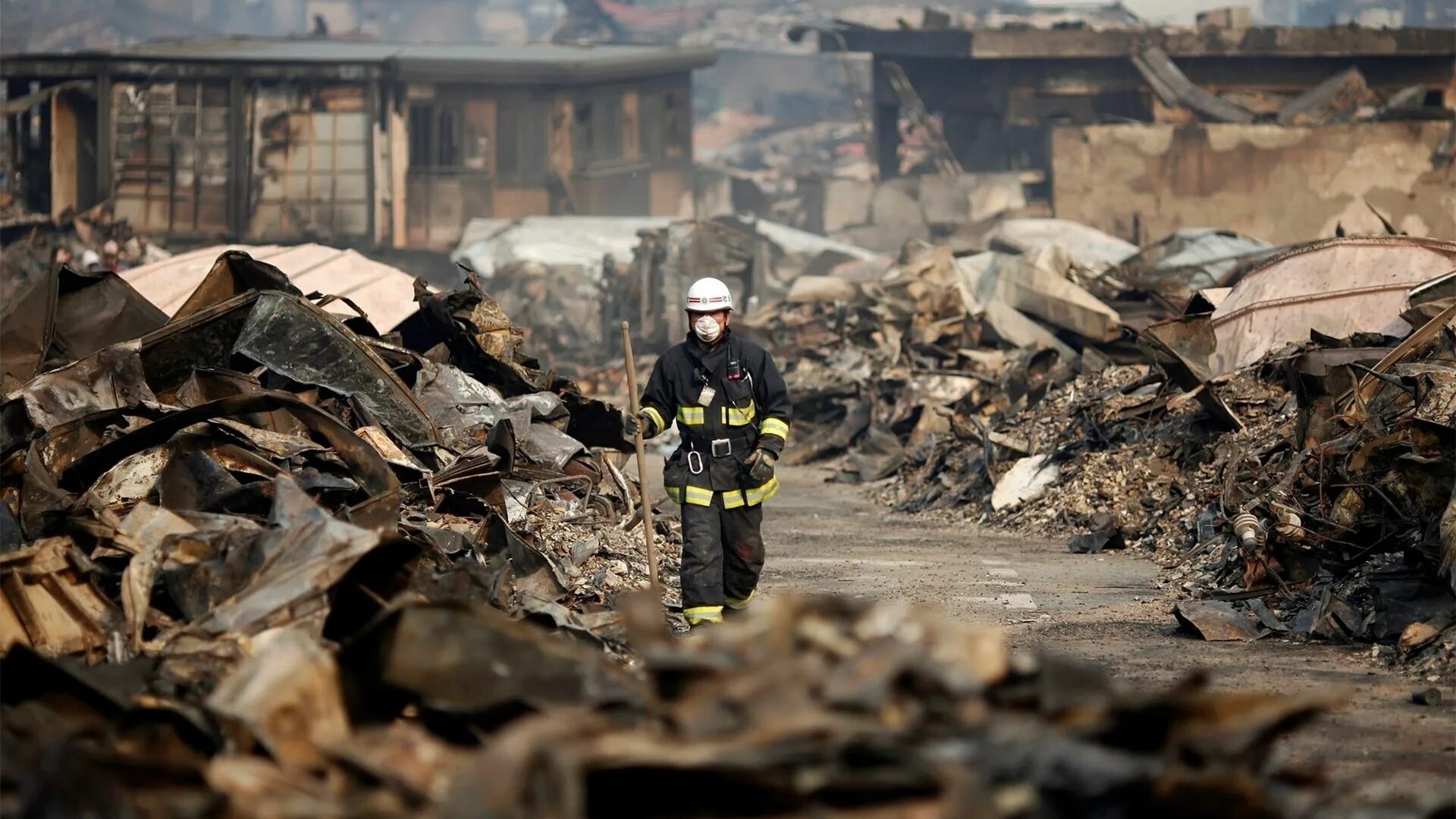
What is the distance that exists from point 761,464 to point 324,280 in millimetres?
5578

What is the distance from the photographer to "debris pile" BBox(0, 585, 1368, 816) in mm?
3357

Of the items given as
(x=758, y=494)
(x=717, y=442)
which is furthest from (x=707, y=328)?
(x=758, y=494)

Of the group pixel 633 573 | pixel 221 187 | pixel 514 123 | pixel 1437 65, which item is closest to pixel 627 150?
pixel 514 123

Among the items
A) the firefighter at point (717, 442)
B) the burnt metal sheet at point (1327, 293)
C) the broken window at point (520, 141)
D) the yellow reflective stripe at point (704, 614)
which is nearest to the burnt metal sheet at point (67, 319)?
the firefighter at point (717, 442)

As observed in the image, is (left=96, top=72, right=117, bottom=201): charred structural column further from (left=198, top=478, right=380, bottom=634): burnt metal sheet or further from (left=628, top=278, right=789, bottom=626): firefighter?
(left=198, top=478, right=380, bottom=634): burnt metal sheet

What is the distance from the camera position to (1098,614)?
8.26 metres

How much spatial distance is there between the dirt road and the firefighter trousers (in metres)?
1.06

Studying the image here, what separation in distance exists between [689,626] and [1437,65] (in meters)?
23.4

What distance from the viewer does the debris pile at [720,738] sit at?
3.36 m

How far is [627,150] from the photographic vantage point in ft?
103

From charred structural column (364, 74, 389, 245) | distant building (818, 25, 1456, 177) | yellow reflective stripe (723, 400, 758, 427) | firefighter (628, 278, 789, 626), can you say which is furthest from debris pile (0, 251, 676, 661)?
distant building (818, 25, 1456, 177)

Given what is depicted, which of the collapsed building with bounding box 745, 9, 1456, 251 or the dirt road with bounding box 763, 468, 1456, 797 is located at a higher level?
the collapsed building with bounding box 745, 9, 1456, 251

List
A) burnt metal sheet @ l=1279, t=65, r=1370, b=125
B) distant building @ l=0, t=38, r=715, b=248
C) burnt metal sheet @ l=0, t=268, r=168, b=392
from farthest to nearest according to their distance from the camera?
distant building @ l=0, t=38, r=715, b=248 < burnt metal sheet @ l=1279, t=65, r=1370, b=125 < burnt metal sheet @ l=0, t=268, r=168, b=392

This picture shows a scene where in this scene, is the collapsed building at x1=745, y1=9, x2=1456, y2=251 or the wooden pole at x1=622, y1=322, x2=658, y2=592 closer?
the wooden pole at x1=622, y1=322, x2=658, y2=592
